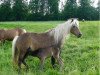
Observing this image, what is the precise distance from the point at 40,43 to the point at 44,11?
Answer: 34720 millimetres

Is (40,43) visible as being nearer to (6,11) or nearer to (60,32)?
(60,32)

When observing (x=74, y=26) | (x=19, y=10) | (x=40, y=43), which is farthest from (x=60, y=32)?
(x=19, y=10)

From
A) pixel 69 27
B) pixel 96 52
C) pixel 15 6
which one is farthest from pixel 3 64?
pixel 15 6

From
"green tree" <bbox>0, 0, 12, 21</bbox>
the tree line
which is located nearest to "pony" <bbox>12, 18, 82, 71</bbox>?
the tree line

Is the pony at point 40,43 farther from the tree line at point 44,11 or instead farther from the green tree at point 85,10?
the green tree at point 85,10

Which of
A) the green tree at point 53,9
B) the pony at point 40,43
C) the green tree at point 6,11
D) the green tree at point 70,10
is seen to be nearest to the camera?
the pony at point 40,43

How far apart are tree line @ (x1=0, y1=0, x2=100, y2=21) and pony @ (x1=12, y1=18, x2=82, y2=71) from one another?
29950 mm

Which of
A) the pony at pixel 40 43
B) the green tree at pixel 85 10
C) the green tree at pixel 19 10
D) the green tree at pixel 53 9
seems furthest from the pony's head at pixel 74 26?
the green tree at pixel 19 10

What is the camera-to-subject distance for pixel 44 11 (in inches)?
1818

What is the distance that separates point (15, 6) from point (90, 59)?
31.7 metres

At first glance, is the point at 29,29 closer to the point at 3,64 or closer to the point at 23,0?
the point at 3,64

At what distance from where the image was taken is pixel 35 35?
462 inches

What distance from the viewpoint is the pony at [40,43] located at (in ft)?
37.8

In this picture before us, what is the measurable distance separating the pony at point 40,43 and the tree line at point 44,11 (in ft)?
98.3
